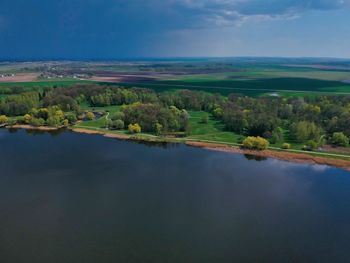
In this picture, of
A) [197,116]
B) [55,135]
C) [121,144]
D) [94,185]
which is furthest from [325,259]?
[197,116]

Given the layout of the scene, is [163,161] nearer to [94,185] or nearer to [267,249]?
[94,185]

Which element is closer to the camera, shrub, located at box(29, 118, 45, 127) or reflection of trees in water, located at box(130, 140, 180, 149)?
reflection of trees in water, located at box(130, 140, 180, 149)

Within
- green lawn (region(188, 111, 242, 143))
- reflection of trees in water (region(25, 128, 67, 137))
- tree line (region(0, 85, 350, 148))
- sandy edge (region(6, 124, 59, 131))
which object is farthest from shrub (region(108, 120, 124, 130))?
green lawn (region(188, 111, 242, 143))

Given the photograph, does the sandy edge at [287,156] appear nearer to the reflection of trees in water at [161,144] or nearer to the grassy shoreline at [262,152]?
the grassy shoreline at [262,152]

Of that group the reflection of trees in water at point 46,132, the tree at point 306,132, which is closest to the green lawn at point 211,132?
the tree at point 306,132

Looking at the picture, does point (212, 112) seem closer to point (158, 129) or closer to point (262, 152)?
point (158, 129)

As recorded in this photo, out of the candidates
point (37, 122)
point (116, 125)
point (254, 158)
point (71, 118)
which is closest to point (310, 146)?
point (254, 158)

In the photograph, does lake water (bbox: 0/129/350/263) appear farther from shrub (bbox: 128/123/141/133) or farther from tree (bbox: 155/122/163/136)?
shrub (bbox: 128/123/141/133)
